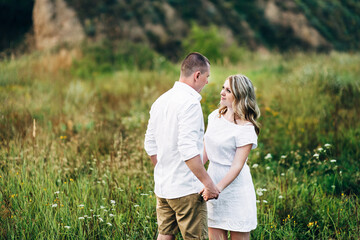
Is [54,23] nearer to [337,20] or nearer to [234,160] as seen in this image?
[234,160]

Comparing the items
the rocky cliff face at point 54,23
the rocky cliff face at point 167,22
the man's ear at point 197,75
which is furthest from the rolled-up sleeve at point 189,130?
the rocky cliff face at point 54,23

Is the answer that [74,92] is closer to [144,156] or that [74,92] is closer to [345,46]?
[144,156]

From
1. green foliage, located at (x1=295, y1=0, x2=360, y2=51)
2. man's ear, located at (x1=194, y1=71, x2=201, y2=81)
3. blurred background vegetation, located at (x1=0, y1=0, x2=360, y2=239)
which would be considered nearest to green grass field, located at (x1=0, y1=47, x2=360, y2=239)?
blurred background vegetation, located at (x1=0, y1=0, x2=360, y2=239)

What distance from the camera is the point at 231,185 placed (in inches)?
112

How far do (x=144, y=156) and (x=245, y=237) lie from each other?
2.53 metres

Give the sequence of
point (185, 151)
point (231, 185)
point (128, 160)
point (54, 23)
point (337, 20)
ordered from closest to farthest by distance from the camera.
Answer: point (185, 151) → point (231, 185) → point (128, 160) → point (54, 23) → point (337, 20)

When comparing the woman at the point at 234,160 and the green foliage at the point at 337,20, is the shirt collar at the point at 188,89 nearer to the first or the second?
the woman at the point at 234,160

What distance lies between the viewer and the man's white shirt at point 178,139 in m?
2.62

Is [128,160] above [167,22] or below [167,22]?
below

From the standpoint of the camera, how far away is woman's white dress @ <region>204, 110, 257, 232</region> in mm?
2791

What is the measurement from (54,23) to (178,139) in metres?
18.3

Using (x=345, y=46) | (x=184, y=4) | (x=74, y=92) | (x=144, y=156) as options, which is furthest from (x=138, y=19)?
(x=144, y=156)

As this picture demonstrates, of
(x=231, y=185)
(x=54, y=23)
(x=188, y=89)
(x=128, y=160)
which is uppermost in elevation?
(x=54, y=23)

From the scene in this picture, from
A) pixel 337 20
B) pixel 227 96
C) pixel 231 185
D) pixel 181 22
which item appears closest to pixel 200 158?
pixel 231 185
